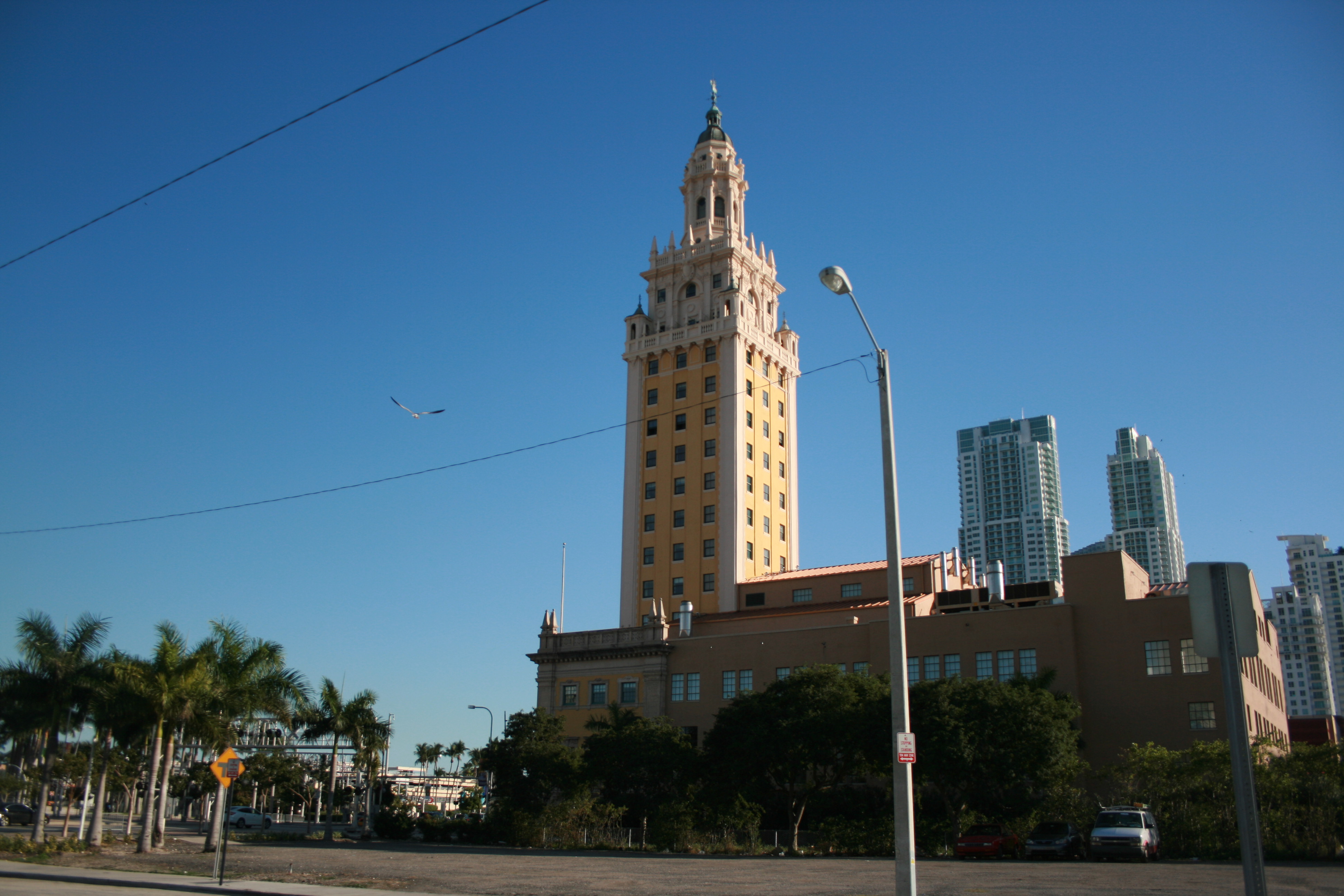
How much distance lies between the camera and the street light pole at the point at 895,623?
1507cm

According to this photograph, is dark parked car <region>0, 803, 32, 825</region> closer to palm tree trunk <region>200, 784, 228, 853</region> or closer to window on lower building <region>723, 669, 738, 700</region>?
palm tree trunk <region>200, 784, 228, 853</region>

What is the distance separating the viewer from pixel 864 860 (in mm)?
36500

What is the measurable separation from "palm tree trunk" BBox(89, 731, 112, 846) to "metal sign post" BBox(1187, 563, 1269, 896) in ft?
142

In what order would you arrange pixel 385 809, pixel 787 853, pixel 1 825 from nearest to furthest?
pixel 787 853, pixel 385 809, pixel 1 825

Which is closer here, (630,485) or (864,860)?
(864,860)

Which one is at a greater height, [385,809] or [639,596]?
[639,596]

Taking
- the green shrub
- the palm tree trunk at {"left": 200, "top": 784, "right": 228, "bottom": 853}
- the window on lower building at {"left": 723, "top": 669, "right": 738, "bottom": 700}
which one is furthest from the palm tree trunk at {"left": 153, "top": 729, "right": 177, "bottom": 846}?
the window on lower building at {"left": 723, "top": 669, "right": 738, "bottom": 700}

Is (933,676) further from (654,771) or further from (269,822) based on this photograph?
(269,822)

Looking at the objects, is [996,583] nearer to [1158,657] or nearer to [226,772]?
[1158,657]

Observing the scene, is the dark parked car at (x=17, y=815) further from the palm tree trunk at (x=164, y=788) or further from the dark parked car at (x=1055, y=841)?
the dark parked car at (x=1055, y=841)

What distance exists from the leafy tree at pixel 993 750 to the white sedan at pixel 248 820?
53.1 metres

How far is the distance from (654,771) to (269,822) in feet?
139

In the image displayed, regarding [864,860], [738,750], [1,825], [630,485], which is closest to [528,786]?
[738,750]

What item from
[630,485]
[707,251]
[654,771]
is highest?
[707,251]
